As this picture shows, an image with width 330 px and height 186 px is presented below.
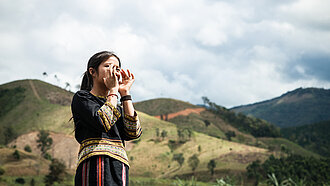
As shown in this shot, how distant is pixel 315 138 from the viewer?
8038 cm

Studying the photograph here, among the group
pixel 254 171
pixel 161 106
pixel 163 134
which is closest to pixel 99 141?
pixel 254 171

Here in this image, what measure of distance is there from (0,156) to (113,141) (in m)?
37.4

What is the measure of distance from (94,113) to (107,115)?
→ 0.30 ft

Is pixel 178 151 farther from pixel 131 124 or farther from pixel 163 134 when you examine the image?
pixel 131 124

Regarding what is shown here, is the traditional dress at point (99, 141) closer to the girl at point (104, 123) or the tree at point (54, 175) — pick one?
the girl at point (104, 123)

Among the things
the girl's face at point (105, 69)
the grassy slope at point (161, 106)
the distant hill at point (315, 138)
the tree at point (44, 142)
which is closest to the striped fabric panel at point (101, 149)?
the girl's face at point (105, 69)

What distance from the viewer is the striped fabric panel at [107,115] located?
210cm

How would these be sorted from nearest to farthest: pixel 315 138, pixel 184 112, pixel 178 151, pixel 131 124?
1. pixel 131 124
2. pixel 178 151
3. pixel 315 138
4. pixel 184 112

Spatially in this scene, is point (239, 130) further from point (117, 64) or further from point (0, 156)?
point (117, 64)

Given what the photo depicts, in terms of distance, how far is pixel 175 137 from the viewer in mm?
53938

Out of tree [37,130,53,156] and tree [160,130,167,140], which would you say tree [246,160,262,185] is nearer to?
tree [160,130,167,140]

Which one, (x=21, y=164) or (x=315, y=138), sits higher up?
(x=315, y=138)

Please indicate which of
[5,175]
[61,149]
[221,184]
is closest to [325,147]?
[61,149]

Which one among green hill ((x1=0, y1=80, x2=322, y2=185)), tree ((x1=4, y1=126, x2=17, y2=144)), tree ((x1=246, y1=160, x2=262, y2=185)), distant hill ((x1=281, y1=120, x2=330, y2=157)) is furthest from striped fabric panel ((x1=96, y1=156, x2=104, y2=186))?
distant hill ((x1=281, y1=120, x2=330, y2=157))
